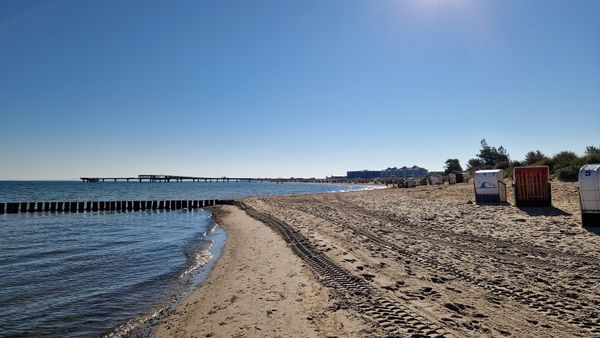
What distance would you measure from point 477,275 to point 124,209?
42.0 metres

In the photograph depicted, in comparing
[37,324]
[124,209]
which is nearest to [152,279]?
[37,324]

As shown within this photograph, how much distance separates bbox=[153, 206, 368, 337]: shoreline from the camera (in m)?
5.90

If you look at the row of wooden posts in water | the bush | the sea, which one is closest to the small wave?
the sea

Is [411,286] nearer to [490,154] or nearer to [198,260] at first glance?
[198,260]

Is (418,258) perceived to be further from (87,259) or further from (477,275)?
(87,259)

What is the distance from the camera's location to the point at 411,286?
724 cm

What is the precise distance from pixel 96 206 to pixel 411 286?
Answer: 43.3 m

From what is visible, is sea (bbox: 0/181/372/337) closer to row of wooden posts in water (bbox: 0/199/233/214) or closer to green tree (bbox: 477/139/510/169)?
row of wooden posts in water (bbox: 0/199/233/214)

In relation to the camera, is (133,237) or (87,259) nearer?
(87,259)

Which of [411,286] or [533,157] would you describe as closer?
A: [411,286]

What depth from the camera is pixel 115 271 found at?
38.8 ft

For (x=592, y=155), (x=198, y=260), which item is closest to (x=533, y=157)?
(x=592, y=155)

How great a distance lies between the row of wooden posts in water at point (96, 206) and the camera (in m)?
40.6

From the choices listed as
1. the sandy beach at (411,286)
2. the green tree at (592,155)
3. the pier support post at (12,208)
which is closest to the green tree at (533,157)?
the green tree at (592,155)
